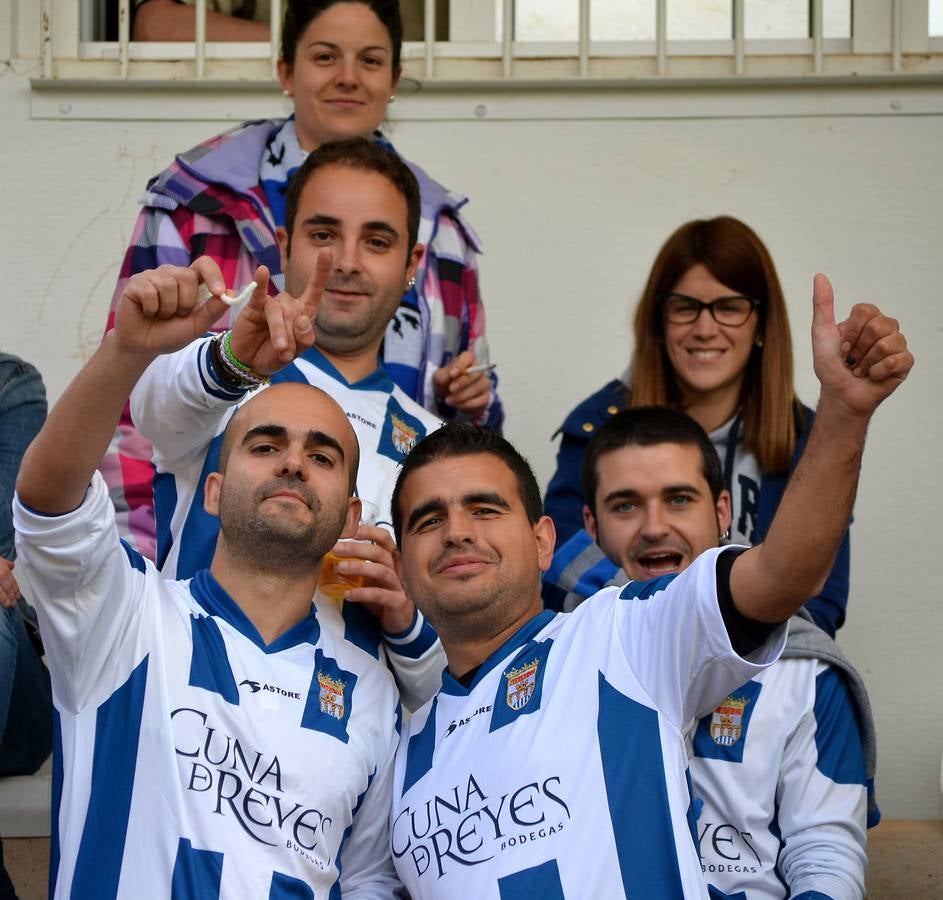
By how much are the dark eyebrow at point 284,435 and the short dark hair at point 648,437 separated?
0.67 m

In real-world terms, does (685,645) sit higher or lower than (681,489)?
lower

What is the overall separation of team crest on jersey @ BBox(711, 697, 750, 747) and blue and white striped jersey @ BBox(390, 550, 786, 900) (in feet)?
1.23

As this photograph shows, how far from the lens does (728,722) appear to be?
2729 mm

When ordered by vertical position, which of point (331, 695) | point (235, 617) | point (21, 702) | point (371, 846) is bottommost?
point (371, 846)

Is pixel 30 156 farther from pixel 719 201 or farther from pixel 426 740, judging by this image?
pixel 426 740

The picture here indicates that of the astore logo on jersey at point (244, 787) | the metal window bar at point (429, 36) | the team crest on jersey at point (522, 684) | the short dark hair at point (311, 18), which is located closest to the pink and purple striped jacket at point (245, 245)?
the short dark hair at point (311, 18)

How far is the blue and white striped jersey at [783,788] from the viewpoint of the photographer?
2.60m

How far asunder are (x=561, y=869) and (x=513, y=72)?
2790 mm

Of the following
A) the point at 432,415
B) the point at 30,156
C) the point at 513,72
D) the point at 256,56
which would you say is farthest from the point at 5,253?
the point at 432,415

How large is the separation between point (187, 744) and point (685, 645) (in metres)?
0.74

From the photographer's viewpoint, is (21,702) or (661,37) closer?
(21,702)

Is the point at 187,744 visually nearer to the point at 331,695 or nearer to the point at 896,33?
the point at 331,695

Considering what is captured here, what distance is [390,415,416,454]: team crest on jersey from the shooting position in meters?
3.03

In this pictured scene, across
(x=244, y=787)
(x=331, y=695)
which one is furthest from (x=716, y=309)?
(x=244, y=787)
